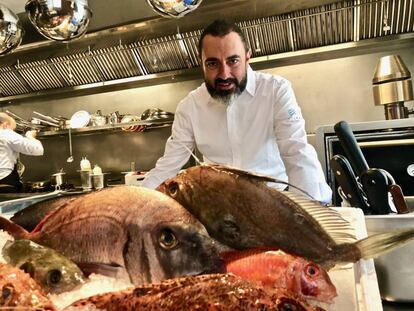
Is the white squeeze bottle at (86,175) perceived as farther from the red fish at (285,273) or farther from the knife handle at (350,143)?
the red fish at (285,273)

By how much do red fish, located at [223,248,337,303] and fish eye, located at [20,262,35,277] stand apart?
0.79 feet

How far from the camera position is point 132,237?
1.58 feet

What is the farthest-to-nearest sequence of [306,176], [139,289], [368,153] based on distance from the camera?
[368,153]
[306,176]
[139,289]

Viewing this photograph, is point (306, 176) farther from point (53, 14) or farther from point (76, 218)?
point (53, 14)

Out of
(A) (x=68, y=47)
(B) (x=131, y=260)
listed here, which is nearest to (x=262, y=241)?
(B) (x=131, y=260)

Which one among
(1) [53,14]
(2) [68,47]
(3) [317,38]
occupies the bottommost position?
(1) [53,14]

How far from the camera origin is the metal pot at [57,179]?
560 cm

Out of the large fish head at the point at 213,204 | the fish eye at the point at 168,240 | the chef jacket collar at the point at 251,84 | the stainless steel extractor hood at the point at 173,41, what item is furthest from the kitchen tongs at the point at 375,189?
the stainless steel extractor hood at the point at 173,41

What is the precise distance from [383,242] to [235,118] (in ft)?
7.03

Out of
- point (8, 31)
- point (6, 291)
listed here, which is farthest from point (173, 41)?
point (6, 291)

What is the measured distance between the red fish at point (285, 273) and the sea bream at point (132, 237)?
45 mm

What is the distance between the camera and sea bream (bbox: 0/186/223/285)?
469 mm

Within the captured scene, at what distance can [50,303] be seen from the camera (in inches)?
14.8

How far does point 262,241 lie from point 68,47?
17.6 ft
